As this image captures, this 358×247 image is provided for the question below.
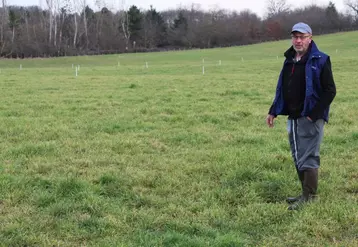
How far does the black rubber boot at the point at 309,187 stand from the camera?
209 inches

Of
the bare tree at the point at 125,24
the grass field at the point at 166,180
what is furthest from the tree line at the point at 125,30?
the grass field at the point at 166,180

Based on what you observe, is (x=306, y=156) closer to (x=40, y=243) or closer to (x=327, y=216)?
(x=327, y=216)

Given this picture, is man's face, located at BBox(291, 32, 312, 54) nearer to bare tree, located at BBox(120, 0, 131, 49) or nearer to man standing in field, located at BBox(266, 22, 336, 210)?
man standing in field, located at BBox(266, 22, 336, 210)

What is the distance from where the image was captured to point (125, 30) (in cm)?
9688

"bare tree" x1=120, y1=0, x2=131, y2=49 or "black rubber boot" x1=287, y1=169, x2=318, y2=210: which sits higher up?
"bare tree" x1=120, y1=0, x2=131, y2=49

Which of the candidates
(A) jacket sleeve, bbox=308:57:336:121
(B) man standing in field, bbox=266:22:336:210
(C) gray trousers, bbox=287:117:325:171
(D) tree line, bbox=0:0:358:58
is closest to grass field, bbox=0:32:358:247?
(B) man standing in field, bbox=266:22:336:210

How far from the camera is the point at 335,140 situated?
27.9 feet

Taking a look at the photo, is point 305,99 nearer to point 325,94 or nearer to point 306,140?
point 325,94

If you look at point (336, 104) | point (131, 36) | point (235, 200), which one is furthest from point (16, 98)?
point (131, 36)

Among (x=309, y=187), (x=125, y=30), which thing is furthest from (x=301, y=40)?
(x=125, y=30)

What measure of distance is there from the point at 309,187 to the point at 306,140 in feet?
2.03

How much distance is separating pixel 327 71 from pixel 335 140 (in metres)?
3.86

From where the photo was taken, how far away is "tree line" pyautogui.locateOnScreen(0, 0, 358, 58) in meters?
80.9

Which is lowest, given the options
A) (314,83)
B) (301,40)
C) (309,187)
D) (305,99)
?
(309,187)
